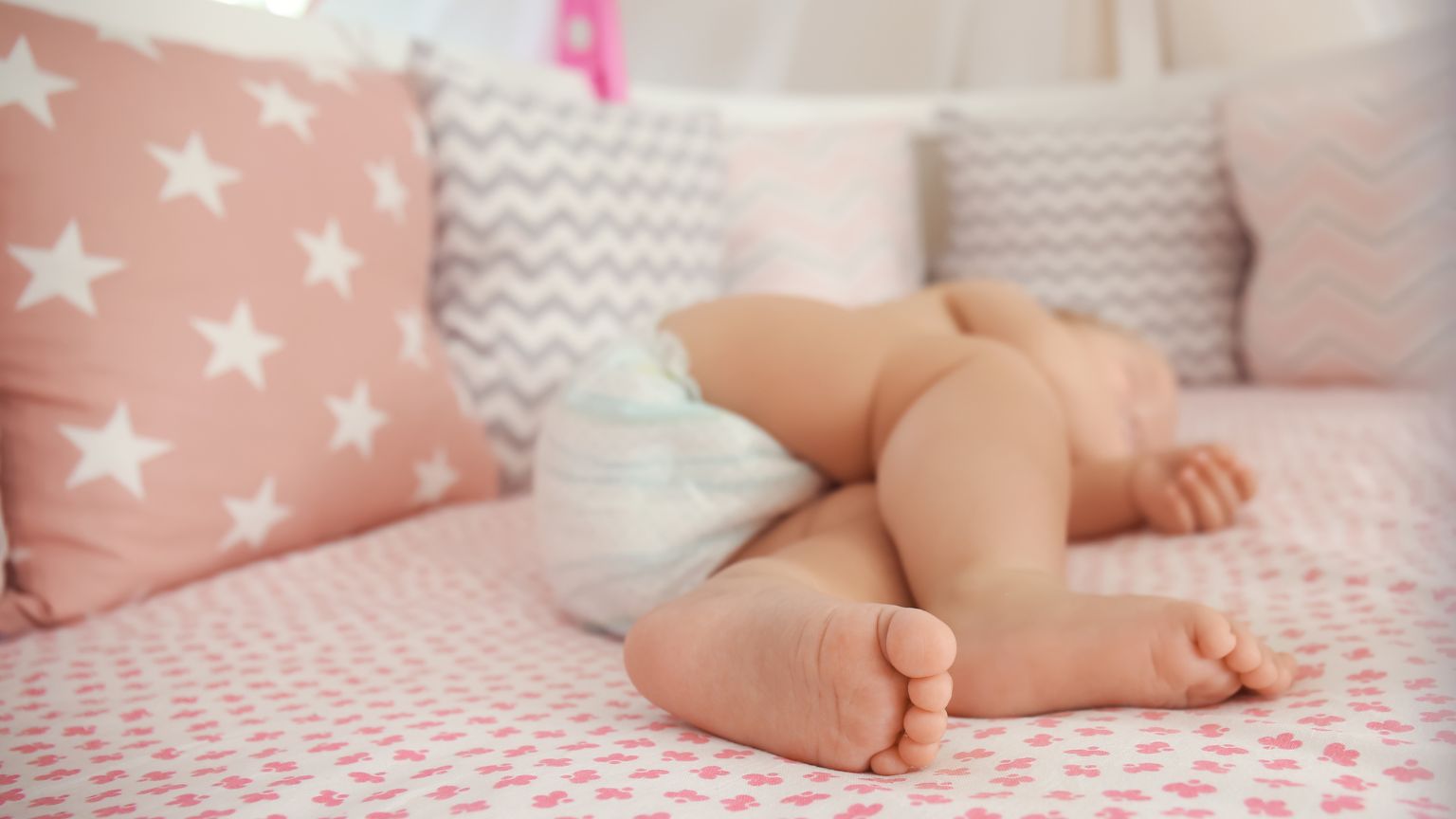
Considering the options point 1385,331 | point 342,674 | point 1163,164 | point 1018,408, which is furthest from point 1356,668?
point 1163,164

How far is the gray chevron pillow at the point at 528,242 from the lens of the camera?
4.85 ft

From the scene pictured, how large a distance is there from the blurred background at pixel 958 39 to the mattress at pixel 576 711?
1282 millimetres

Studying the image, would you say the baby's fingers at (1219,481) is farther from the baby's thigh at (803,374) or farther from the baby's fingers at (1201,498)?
the baby's thigh at (803,374)

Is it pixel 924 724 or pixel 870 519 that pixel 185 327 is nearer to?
pixel 870 519

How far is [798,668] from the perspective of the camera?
21.5 inches

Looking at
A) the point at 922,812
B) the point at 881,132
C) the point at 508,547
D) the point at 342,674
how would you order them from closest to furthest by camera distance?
the point at 922,812 < the point at 342,674 < the point at 508,547 < the point at 881,132

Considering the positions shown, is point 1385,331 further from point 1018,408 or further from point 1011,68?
point 1018,408

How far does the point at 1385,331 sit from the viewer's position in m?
1.69

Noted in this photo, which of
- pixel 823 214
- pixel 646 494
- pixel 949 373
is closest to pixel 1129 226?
pixel 823 214

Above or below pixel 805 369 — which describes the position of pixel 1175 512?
below

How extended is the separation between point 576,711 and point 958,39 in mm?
2012

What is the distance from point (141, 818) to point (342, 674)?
247 mm

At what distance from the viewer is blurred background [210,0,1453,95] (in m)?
2.17

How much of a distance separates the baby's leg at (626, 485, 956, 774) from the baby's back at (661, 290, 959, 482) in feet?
0.66
